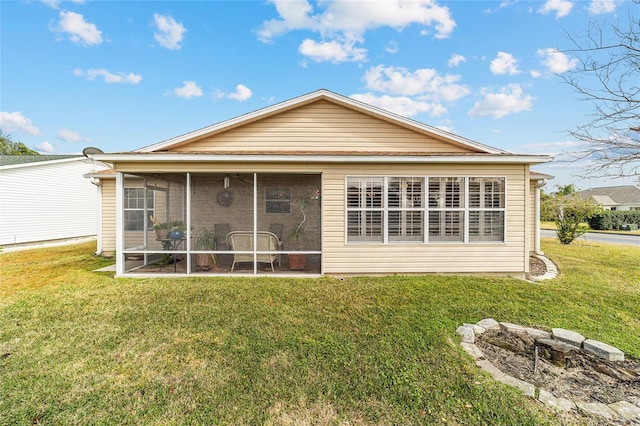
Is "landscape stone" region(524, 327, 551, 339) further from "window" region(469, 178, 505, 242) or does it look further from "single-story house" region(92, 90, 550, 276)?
"window" region(469, 178, 505, 242)

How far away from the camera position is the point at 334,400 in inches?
97.1

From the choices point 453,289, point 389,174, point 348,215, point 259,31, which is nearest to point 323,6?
point 259,31

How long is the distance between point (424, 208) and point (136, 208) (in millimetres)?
7851

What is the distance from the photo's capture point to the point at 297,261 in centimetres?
701

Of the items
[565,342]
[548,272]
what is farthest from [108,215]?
[548,272]

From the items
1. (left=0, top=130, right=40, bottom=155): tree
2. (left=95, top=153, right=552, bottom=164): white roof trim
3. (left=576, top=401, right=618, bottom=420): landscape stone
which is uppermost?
(left=0, top=130, right=40, bottom=155): tree

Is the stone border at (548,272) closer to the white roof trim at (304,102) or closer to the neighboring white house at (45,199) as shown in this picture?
the white roof trim at (304,102)

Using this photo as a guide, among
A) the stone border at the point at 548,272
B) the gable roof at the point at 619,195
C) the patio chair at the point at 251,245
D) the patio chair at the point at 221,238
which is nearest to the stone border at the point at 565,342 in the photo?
the stone border at the point at 548,272

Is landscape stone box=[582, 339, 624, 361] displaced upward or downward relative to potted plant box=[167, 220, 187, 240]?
downward

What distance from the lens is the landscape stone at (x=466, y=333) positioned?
3562mm

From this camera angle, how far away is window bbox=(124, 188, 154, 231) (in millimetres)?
8211

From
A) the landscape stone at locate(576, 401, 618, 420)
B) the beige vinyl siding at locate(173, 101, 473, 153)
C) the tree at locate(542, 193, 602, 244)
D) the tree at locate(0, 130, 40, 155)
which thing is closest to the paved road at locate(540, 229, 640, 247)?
the tree at locate(542, 193, 602, 244)

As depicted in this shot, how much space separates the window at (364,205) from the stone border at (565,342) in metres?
3.02

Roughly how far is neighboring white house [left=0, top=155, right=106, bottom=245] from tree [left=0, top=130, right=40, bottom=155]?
26.8m
